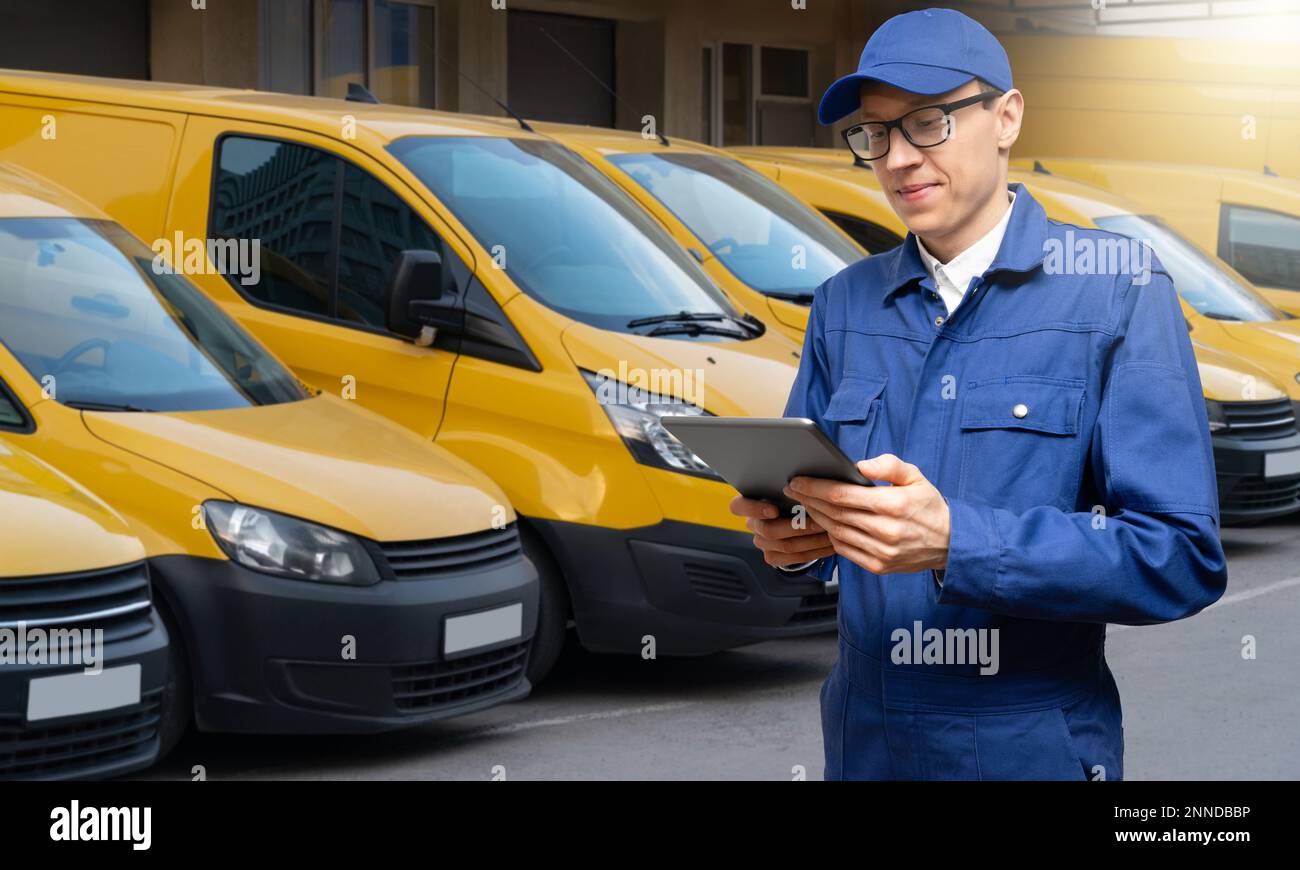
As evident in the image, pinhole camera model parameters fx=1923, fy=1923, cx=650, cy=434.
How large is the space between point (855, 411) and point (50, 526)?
300cm

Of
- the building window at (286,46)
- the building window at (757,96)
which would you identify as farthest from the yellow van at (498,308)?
the building window at (757,96)

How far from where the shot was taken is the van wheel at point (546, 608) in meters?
6.93

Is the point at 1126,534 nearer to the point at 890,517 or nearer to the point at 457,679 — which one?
the point at 890,517

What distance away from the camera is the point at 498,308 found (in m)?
7.05

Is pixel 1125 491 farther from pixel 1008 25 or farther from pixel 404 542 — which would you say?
pixel 1008 25

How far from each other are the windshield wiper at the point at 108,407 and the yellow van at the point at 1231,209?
869 cm

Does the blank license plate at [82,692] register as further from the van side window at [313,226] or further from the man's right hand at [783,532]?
the man's right hand at [783,532]

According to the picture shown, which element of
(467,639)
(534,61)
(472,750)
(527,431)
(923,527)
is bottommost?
(472,750)

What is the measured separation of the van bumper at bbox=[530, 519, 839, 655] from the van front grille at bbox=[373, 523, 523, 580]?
0.50 m

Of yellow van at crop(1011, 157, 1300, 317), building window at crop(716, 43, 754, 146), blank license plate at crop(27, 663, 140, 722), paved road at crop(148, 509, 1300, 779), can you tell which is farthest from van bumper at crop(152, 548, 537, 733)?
building window at crop(716, 43, 754, 146)

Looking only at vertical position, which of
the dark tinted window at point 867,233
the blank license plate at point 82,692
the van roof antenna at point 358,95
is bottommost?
the blank license plate at point 82,692
